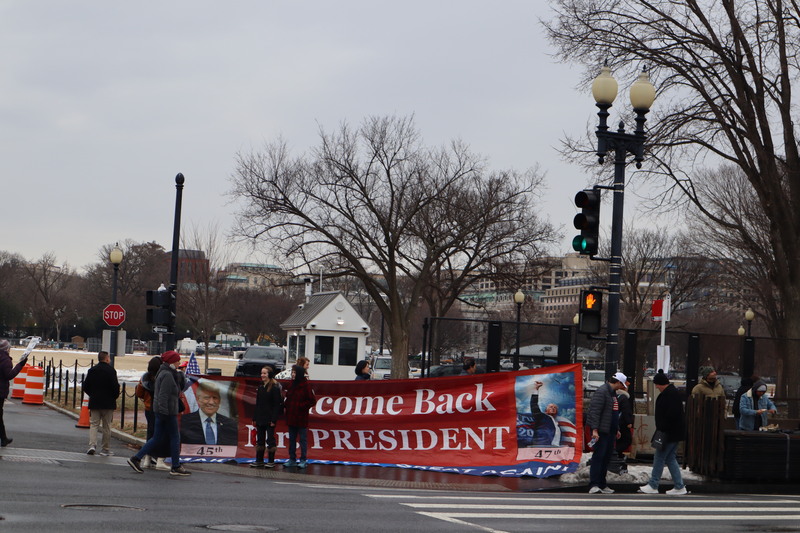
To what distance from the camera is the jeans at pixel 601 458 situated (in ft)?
51.2

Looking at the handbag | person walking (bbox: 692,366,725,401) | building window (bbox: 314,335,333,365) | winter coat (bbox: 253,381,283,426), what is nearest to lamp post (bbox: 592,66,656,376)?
the handbag

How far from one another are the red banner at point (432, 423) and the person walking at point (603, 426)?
107cm

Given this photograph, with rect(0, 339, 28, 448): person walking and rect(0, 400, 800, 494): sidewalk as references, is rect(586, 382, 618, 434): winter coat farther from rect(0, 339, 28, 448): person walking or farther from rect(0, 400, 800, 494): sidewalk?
rect(0, 339, 28, 448): person walking

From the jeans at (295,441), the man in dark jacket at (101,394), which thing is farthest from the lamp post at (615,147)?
the man in dark jacket at (101,394)

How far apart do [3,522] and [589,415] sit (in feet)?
28.9

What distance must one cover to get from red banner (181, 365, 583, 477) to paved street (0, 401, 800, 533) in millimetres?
617

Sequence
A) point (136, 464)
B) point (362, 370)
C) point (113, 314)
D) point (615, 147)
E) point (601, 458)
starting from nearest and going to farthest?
point (136, 464) → point (601, 458) → point (615, 147) → point (362, 370) → point (113, 314)

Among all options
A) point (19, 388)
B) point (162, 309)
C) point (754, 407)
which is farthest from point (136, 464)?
point (19, 388)

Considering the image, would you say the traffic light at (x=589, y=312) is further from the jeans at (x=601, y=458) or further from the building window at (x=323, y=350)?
the building window at (x=323, y=350)

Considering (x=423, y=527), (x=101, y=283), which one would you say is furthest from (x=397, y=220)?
(x=101, y=283)

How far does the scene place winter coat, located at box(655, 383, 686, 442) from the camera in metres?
15.7

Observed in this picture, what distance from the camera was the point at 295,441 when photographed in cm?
1708

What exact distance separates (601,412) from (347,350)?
2751 cm

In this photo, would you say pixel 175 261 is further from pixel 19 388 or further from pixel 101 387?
pixel 19 388
